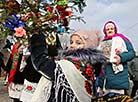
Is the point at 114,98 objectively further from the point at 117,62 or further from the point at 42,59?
the point at 42,59

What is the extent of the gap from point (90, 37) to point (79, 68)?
387mm

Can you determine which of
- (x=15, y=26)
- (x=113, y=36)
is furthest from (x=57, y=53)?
(x=113, y=36)

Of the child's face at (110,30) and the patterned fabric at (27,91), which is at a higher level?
the child's face at (110,30)

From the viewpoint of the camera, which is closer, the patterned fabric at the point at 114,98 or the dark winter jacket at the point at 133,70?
the patterned fabric at the point at 114,98

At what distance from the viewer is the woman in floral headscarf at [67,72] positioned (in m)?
3.64

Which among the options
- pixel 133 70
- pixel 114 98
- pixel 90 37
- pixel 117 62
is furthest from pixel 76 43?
pixel 133 70

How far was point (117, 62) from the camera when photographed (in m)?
4.62

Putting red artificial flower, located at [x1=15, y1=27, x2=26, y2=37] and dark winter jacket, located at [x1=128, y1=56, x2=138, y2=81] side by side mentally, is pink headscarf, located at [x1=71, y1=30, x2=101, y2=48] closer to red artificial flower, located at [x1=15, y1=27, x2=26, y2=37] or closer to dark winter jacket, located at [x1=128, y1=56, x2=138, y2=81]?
red artificial flower, located at [x1=15, y1=27, x2=26, y2=37]

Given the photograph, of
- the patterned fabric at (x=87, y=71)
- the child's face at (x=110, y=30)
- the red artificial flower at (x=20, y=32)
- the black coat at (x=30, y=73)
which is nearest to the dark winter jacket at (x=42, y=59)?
the patterned fabric at (x=87, y=71)

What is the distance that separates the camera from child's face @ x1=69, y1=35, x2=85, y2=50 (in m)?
3.85

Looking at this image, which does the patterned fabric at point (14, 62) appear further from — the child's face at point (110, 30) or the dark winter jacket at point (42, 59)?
the dark winter jacket at point (42, 59)

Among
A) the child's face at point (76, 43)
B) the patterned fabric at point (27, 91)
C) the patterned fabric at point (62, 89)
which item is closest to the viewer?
the patterned fabric at point (62, 89)

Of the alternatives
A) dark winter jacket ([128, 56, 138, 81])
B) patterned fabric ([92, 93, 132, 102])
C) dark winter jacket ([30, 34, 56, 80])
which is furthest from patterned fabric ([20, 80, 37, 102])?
dark winter jacket ([128, 56, 138, 81])

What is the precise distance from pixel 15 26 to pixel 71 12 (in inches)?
27.8
